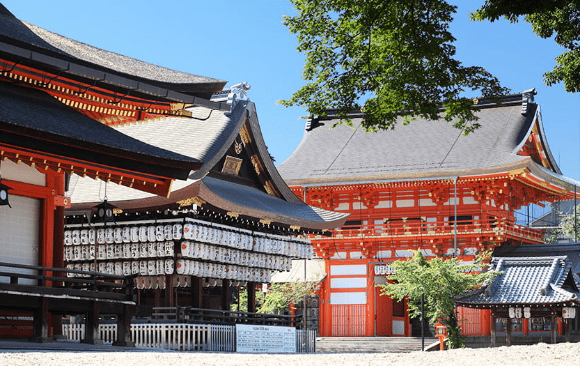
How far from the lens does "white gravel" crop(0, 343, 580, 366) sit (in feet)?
43.4

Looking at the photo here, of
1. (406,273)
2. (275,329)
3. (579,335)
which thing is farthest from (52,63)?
(579,335)

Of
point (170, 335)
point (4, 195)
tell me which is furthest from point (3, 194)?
point (170, 335)

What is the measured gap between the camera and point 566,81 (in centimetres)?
1471

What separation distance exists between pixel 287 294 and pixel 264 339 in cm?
1443

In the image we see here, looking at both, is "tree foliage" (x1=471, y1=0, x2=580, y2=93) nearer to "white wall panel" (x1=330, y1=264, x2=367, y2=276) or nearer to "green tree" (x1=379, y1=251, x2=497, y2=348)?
"green tree" (x1=379, y1=251, x2=497, y2=348)

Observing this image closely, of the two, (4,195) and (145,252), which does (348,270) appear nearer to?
(145,252)

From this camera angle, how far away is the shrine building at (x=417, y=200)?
3834 cm

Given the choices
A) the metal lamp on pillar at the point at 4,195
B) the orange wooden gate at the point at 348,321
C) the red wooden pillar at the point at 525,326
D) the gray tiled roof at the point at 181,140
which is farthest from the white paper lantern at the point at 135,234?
the red wooden pillar at the point at 525,326

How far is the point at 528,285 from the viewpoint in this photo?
3003cm

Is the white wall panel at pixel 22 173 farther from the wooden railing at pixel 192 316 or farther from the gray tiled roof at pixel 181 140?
the gray tiled roof at pixel 181 140

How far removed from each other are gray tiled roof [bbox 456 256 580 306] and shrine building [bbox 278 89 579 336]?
5.79 metres

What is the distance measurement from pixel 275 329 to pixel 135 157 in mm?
9911

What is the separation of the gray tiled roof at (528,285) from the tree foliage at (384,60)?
14783 millimetres

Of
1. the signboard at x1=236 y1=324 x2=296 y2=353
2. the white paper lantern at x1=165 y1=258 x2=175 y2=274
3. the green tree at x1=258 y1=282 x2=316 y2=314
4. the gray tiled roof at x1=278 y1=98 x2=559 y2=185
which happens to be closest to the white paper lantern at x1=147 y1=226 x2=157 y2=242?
the white paper lantern at x1=165 y1=258 x2=175 y2=274
